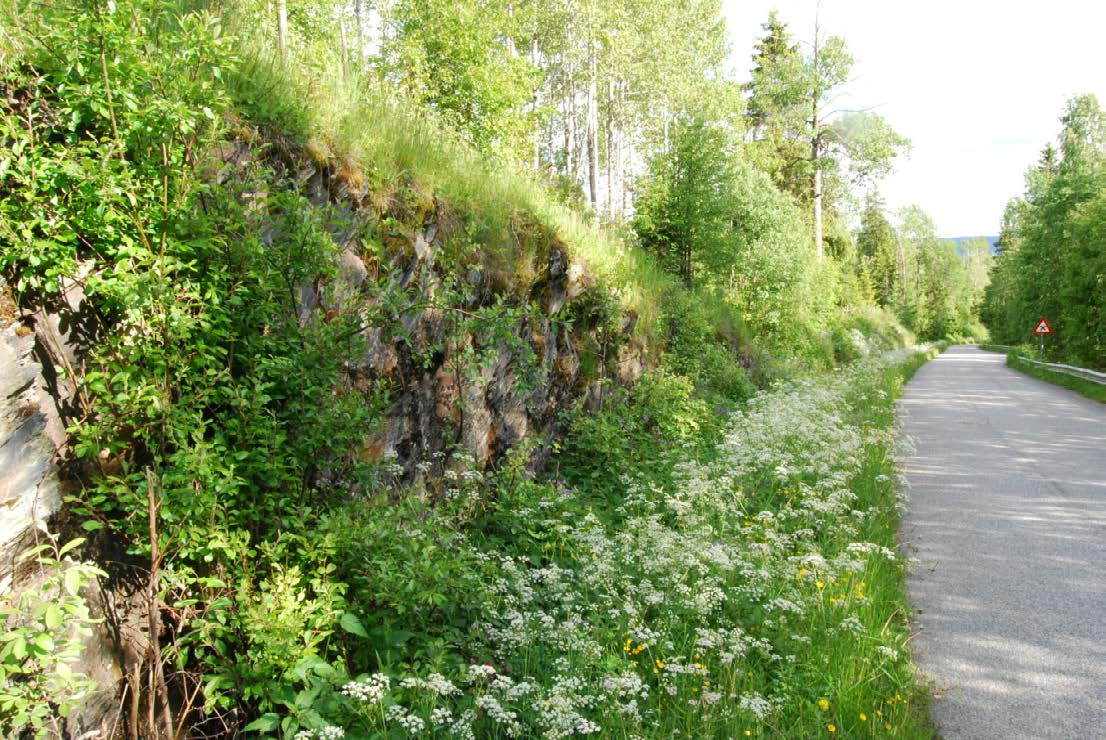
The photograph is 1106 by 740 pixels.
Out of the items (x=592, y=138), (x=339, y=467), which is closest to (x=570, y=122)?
(x=592, y=138)

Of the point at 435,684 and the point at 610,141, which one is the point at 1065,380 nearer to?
the point at 610,141

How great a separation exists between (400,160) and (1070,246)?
29699 mm

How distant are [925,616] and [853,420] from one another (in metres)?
6.76

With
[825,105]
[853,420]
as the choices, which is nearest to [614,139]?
[825,105]

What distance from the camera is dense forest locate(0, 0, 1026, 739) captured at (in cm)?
284

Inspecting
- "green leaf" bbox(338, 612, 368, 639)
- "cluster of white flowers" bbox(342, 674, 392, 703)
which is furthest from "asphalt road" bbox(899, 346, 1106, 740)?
"green leaf" bbox(338, 612, 368, 639)

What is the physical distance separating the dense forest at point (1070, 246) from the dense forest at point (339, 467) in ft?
66.9

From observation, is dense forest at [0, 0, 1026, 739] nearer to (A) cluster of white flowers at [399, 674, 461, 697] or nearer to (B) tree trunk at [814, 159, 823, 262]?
(A) cluster of white flowers at [399, 674, 461, 697]

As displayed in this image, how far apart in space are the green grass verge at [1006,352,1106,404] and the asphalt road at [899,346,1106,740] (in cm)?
686

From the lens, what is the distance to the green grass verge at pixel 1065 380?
17.0 metres

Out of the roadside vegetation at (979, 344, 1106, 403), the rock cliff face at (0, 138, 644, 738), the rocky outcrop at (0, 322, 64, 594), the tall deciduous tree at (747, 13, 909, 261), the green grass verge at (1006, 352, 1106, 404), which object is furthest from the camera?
the tall deciduous tree at (747, 13, 909, 261)

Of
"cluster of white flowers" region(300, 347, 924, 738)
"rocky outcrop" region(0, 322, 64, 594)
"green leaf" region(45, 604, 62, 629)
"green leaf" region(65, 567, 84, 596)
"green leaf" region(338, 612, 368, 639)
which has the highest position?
"rocky outcrop" region(0, 322, 64, 594)

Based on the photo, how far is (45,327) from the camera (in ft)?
9.43

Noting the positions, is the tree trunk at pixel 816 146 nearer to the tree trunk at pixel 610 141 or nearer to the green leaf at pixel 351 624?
the tree trunk at pixel 610 141
